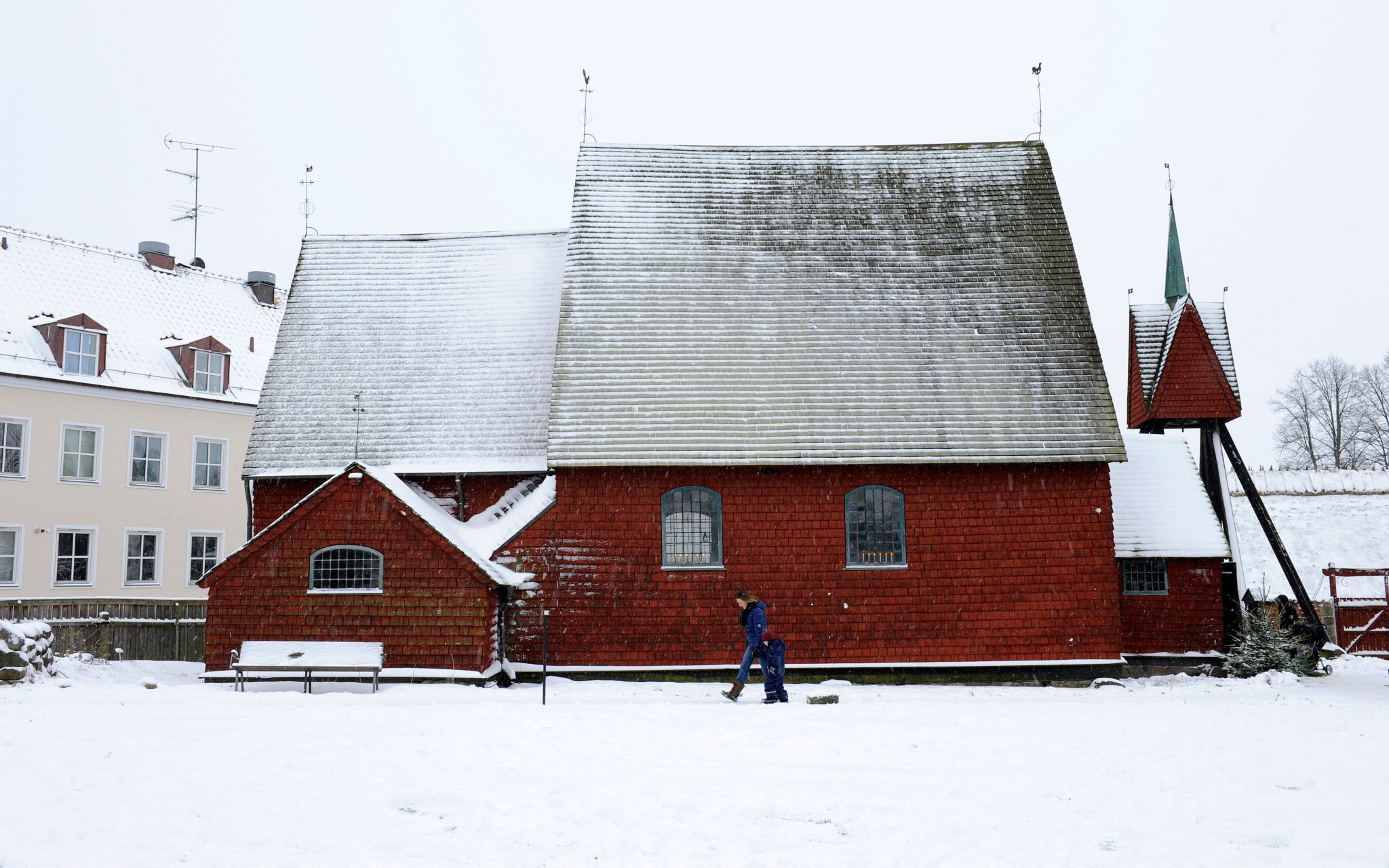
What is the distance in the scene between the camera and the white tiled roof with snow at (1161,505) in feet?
66.4

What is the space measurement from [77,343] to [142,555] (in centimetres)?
619

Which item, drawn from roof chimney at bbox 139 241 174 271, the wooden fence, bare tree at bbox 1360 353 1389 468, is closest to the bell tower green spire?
the wooden fence

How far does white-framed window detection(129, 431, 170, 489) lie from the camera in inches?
1178

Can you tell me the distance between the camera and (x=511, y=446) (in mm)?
19859

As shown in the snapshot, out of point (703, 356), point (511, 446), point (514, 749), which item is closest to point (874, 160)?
point (703, 356)

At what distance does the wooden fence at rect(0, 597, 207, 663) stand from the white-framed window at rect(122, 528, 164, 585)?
583 cm

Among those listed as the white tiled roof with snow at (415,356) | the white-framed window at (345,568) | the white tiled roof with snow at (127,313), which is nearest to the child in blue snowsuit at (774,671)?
the white tiled roof with snow at (415,356)

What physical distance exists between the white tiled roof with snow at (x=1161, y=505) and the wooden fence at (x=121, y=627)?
1961 cm

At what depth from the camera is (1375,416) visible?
53469 mm

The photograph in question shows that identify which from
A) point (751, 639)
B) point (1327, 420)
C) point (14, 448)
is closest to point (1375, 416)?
point (1327, 420)

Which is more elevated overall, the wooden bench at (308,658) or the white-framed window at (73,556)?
the white-framed window at (73,556)

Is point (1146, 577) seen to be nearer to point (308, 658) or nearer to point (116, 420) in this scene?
point (308, 658)

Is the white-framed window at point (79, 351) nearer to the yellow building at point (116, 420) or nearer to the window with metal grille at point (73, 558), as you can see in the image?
the yellow building at point (116, 420)

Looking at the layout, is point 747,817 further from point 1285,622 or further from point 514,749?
point 1285,622
